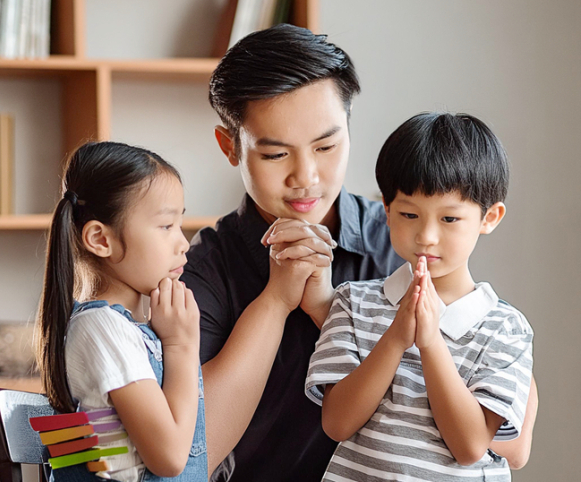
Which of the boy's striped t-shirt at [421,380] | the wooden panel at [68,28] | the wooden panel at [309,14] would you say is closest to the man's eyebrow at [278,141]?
the boy's striped t-shirt at [421,380]

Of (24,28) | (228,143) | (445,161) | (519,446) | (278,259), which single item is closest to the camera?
(445,161)

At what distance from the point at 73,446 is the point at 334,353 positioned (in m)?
0.42

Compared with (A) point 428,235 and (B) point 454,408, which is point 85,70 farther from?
(B) point 454,408

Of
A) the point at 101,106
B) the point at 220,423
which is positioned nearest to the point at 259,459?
the point at 220,423

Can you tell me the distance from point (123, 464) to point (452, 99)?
190 centimetres

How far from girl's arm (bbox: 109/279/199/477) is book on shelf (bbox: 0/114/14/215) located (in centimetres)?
141

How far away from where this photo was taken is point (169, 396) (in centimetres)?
102

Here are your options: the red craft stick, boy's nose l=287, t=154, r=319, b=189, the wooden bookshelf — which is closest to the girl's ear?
the red craft stick

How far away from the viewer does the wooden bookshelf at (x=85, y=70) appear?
2.11 m

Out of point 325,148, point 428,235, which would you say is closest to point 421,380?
point 428,235

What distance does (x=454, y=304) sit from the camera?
110 centimetres

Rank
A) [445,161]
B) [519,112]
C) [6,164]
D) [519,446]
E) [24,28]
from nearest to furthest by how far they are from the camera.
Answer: [445,161] < [519,446] < [24,28] < [6,164] < [519,112]

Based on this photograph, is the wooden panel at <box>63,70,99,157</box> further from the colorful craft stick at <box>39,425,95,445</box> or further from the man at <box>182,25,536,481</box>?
the colorful craft stick at <box>39,425,95,445</box>

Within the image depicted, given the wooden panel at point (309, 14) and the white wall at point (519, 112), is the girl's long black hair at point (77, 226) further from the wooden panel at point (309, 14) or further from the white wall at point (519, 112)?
the white wall at point (519, 112)
